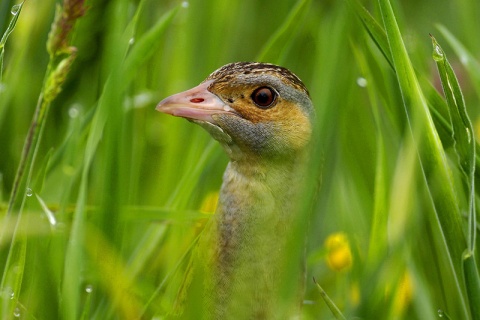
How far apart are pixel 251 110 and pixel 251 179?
0.15 metres

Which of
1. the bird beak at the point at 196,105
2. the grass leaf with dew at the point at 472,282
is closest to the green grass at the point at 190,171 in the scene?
the grass leaf with dew at the point at 472,282

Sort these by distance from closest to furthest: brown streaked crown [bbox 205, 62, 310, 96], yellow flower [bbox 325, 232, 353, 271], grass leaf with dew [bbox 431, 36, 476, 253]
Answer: grass leaf with dew [bbox 431, 36, 476, 253]
brown streaked crown [bbox 205, 62, 310, 96]
yellow flower [bbox 325, 232, 353, 271]

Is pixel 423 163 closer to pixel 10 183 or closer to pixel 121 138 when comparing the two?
pixel 121 138

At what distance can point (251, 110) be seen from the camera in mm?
1987

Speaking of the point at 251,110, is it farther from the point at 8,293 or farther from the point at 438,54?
the point at 8,293

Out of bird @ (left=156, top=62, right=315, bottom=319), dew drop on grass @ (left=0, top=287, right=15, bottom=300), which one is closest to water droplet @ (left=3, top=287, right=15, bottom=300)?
dew drop on grass @ (left=0, top=287, right=15, bottom=300)

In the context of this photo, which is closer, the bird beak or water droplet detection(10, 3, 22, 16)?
water droplet detection(10, 3, 22, 16)

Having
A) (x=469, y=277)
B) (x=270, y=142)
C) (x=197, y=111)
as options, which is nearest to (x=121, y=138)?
(x=197, y=111)

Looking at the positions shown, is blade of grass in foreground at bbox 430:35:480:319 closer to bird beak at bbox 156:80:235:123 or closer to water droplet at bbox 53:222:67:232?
bird beak at bbox 156:80:235:123

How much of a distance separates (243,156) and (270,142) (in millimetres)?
60

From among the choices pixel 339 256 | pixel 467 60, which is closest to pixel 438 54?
pixel 467 60

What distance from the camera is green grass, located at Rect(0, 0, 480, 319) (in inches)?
67.7

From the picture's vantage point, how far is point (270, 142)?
6.47 ft

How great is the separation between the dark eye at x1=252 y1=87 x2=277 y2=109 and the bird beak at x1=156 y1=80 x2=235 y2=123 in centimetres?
6
